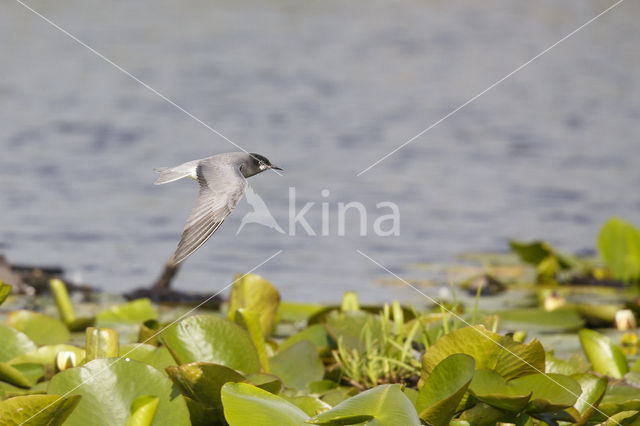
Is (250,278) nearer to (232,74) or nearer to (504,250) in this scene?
(504,250)

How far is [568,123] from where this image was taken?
12.1m

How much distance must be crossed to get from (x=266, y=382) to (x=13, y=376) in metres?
0.97

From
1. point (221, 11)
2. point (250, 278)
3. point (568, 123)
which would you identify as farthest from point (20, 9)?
point (250, 278)

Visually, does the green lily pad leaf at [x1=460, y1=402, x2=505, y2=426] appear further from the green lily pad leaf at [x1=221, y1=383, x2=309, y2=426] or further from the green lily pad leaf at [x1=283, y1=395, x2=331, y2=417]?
the green lily pad leaf at [x1=221, y1=383, x2=309, y2=426]

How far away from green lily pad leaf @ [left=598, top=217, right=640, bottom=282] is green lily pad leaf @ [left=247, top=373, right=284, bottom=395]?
151 inches

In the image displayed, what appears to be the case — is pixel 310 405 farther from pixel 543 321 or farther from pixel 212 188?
pixel 543 321

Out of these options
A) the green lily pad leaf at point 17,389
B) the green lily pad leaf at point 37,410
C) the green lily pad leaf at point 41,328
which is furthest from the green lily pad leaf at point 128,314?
the green lily pad leaf at point 37,410

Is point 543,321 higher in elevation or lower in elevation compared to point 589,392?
lower

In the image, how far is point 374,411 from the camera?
7.86 ft

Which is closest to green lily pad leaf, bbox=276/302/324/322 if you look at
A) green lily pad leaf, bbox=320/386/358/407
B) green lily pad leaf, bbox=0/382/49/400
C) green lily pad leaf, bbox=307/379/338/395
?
green lily pad leaf, bbox=307/379/338/395

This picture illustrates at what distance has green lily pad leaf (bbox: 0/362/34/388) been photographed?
308cm

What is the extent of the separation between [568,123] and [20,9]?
11020mm

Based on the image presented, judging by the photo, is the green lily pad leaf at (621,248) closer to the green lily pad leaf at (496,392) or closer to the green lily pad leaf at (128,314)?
the green lily pad leaf at (128,314)

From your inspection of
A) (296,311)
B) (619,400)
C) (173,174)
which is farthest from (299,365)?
(296,311)
